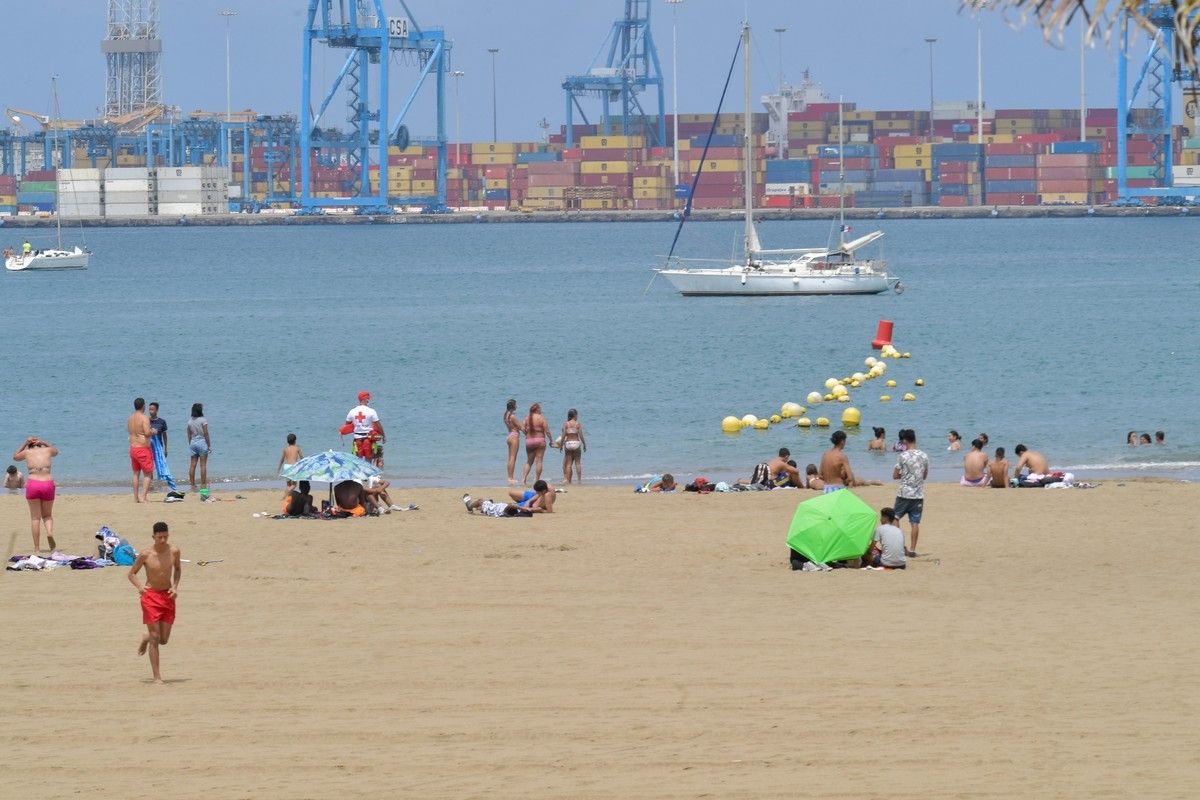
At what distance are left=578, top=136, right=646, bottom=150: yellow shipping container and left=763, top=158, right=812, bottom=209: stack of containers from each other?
13.8 metres

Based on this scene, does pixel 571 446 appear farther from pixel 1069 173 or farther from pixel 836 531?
pixel 1069 173

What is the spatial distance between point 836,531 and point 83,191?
182m

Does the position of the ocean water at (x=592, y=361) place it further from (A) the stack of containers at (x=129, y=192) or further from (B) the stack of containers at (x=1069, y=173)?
(A) the stack of containers at (x=129, y=192)

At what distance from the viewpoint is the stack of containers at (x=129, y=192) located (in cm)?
18575

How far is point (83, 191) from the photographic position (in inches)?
7343

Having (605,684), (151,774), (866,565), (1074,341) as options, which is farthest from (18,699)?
(1074,341)

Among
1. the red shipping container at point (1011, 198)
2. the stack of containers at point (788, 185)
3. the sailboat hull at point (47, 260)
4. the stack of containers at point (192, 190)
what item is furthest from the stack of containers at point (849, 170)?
the sailboat hull at point (47, 260)

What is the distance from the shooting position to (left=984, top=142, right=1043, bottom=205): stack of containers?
605ft

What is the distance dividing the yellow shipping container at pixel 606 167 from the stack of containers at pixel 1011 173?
1455 inches

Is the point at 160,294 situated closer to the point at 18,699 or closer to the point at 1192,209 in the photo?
the point at 18,699

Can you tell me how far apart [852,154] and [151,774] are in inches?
7285

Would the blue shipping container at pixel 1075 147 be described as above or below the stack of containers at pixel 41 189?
above

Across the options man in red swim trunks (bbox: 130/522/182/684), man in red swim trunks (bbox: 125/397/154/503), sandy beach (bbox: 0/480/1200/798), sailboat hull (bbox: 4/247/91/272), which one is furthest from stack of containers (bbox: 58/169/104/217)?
man in red swim trunks (bbox: 130/522/182/684)

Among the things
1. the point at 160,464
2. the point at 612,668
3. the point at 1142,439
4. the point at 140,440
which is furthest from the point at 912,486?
the point at 1142,439
